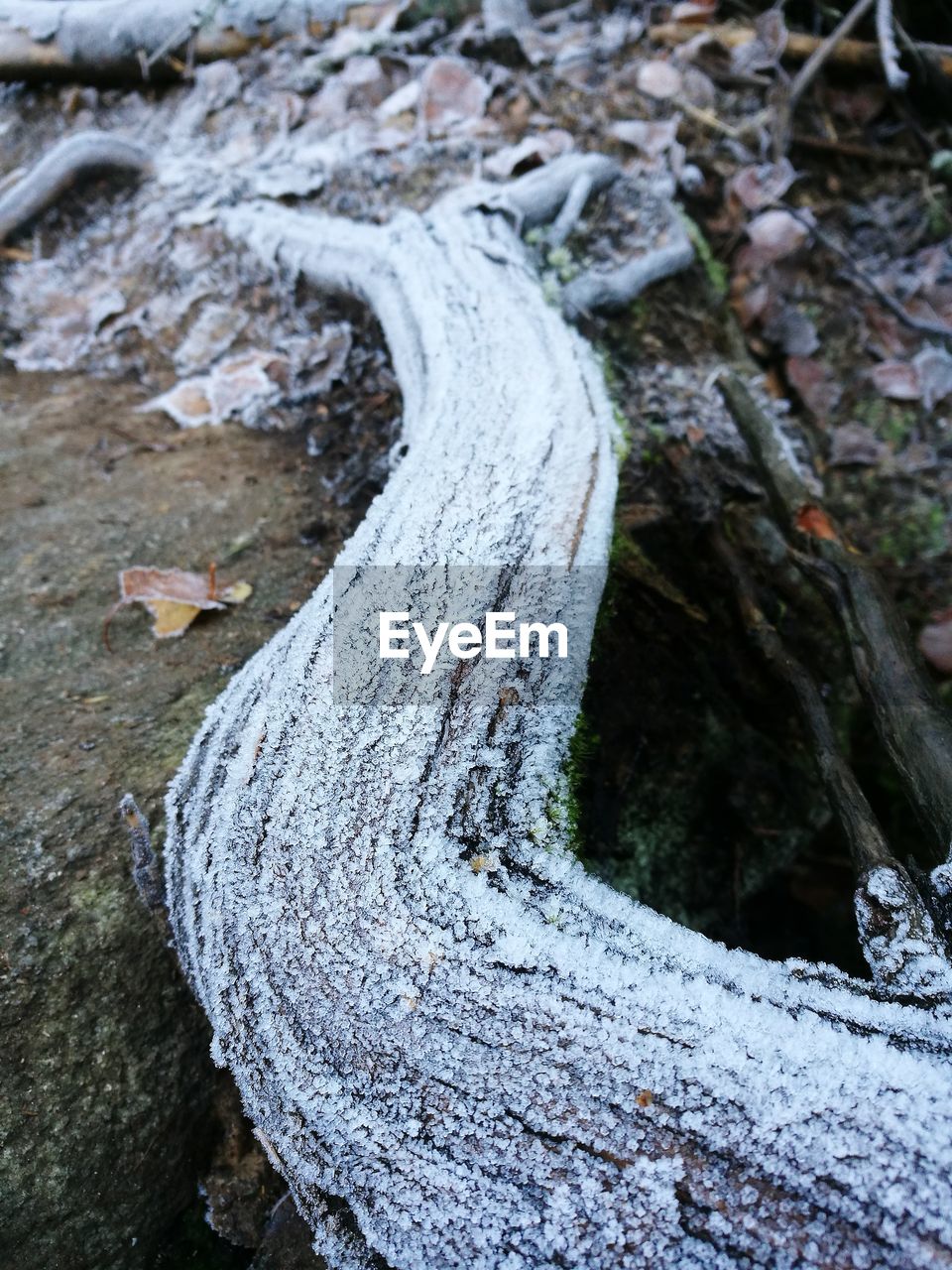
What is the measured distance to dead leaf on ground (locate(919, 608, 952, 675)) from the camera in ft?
7.80

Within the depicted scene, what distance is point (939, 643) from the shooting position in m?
2.38

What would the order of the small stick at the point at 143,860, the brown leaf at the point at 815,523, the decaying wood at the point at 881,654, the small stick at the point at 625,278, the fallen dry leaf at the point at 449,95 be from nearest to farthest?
the decaying wood at the point at 881,654 → the small stick at the point at 143,860 → the brown leaf at the point at 815,523 → the small stick at the point at 625,278 → the fallen dry leaf at the point at 449,95

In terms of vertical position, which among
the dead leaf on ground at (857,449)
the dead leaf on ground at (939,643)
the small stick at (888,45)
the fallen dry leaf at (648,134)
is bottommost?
the dead leaf on ground at (939,643)

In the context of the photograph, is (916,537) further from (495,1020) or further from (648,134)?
(495,1020)

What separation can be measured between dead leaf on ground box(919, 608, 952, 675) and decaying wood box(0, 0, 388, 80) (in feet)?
10.3

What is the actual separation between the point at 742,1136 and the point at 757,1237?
91mm

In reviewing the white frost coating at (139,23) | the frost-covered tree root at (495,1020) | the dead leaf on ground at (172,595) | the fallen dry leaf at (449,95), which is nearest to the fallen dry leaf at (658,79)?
the fallen dry leaf at (449,95)

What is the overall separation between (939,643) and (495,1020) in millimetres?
1890

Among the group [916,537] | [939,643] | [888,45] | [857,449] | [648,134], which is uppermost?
[888,45]

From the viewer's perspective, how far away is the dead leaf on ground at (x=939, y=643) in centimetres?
238

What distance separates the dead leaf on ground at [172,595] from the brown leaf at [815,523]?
125 cm

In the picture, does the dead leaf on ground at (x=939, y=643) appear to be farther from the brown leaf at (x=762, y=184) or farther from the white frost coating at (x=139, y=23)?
the white frost coating at (x=139, y=23)

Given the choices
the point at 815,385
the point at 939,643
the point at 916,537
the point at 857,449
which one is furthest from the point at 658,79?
the point at 939,643

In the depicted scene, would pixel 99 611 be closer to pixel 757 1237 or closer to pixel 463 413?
pixel 463 413
